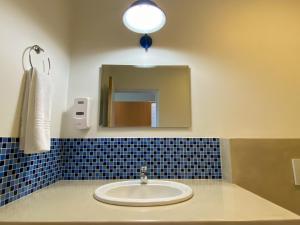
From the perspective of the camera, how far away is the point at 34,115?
0.86 m

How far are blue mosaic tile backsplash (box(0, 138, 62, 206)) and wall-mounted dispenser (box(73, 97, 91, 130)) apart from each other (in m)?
0.22

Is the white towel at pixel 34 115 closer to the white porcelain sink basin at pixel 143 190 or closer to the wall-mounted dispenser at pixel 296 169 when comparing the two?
the white porcelain sink basin at pixel 143 190

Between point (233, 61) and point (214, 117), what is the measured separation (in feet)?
1.39

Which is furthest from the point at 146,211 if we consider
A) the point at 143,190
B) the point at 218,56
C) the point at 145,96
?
the point at 218,56

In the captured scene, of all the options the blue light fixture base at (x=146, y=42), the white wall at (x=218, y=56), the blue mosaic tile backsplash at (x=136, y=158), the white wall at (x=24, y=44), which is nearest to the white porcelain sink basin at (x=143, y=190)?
the blue mosaic tile backsplash at (x=136, y=158)

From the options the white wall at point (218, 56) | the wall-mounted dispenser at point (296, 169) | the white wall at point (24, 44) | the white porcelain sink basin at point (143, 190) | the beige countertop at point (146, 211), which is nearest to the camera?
the beige countertop at point (146, 211)

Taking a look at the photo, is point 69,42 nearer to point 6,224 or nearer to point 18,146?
point 18,146

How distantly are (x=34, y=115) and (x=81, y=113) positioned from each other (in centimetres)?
44

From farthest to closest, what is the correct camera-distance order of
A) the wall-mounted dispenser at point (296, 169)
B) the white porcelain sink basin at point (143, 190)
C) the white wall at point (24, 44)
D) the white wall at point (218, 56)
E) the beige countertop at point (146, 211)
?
the white wall at point (218, 56) < the wall-mounted dispenser at point (296, 169) < the white porcelain sink basin at point (143, 190) < the white wall at point (24, 44) < the beige countertop at point (146, 211)

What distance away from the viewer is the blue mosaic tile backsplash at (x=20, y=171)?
78cm

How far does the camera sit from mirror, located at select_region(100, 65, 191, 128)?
134cm

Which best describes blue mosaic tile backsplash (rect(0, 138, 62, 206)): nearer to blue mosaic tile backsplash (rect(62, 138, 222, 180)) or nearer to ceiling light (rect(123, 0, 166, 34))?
blue mosaic tile backsplash (rect(62, 138, 222, 180))

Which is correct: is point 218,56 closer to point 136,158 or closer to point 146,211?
point 136,158

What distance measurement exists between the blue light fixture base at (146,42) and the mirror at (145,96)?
0.49ft
